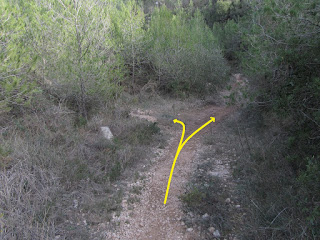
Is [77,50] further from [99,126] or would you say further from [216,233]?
[216,233]

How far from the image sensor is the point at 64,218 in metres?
4.18

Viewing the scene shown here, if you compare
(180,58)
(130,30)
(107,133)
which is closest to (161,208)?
(107,133)

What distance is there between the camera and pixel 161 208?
15.6 ft

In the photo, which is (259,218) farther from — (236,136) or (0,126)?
(0,126)

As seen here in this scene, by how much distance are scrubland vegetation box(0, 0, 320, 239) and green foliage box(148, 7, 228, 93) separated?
3.87 metres

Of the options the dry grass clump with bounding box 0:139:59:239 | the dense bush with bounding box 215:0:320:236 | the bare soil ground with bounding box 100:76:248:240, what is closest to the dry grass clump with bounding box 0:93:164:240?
the dry grass clump with bounding box 0:139:59:239

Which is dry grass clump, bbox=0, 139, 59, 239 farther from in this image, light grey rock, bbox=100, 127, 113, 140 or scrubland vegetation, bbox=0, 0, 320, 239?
light grey rock, bbox=100, 127, 113, 140

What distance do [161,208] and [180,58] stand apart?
1015 cm

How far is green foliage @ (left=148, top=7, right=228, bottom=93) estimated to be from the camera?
540 inches

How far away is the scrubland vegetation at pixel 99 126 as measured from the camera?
3.86 meters

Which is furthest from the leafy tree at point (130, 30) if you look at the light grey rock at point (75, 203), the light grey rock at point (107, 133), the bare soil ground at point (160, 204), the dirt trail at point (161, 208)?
the light grey rock at point (75, 203)

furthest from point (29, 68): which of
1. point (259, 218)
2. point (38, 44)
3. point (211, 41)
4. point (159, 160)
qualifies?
point (211, 41)

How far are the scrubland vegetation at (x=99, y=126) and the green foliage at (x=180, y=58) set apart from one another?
3.87 m

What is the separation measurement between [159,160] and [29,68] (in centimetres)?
381
